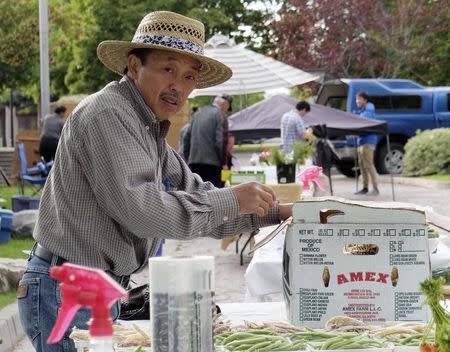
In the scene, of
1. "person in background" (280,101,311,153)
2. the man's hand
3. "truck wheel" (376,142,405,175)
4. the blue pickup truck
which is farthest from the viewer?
"truck wheel" (376,142,405,175)

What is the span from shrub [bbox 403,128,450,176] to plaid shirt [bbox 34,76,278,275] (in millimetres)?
23054

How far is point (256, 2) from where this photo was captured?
148 feet

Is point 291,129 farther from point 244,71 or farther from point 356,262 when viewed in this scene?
point 356,262

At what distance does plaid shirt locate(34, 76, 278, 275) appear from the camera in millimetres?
3082

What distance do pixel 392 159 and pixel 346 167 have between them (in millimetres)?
1269

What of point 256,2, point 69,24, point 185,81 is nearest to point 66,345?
point 185,81

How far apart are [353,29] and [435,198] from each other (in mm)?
18529

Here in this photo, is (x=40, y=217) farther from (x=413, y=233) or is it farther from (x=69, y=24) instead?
(x=69, y=24)

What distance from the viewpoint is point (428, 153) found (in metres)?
26.2

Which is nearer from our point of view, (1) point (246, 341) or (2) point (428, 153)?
(1) point (246, 341)

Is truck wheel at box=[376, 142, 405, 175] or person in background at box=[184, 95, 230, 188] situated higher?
person in background at box=[184, 95, 230, 188]

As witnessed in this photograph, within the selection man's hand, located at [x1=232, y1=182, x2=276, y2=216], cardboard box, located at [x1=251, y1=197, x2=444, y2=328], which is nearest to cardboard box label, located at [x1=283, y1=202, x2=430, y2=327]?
cardboard box, located at [x1=251, y1=197, x2=444, y2=328]

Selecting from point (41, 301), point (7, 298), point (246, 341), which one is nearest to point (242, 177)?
point (7, 298)

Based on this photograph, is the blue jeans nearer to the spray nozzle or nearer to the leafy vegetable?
the leafy vegetable
